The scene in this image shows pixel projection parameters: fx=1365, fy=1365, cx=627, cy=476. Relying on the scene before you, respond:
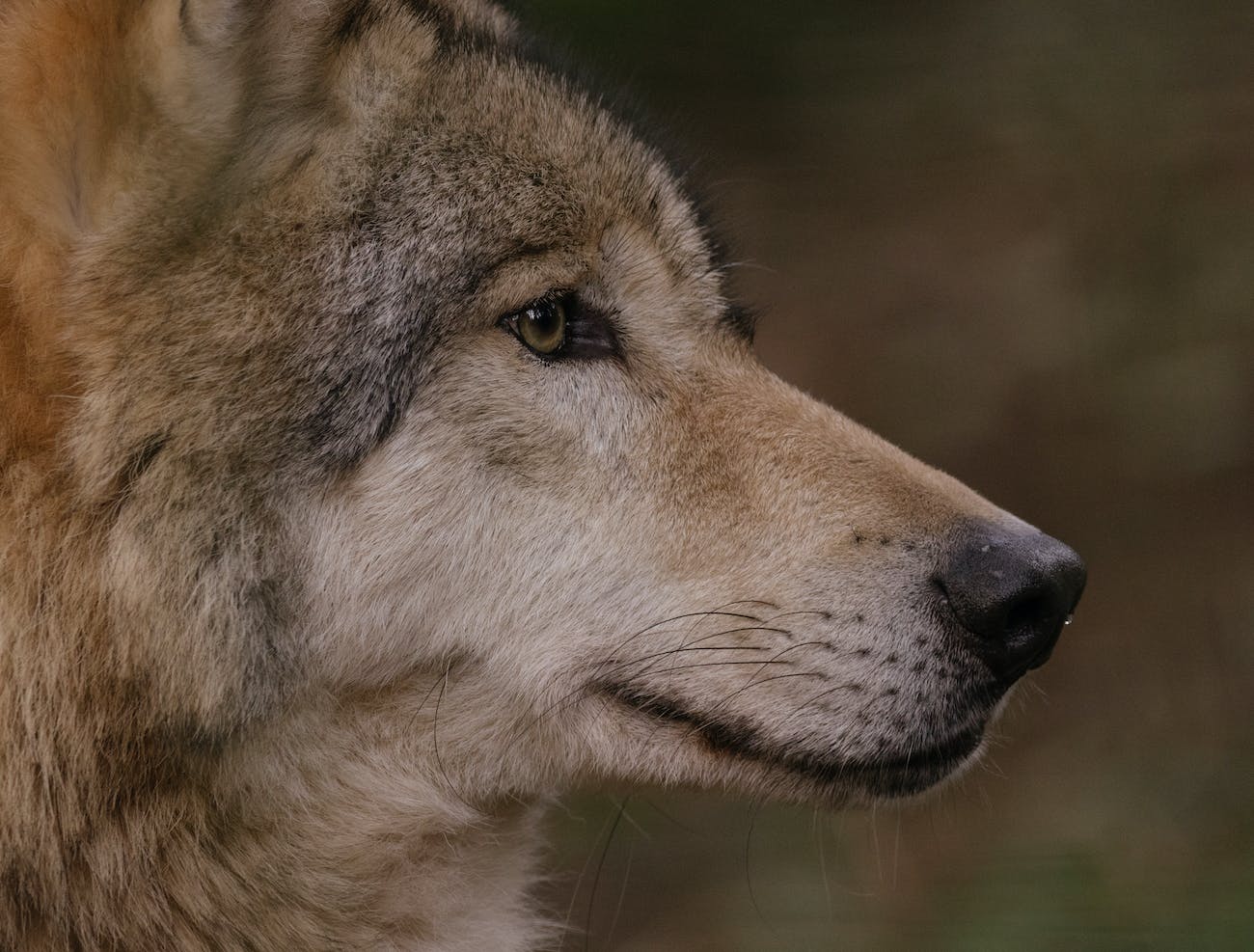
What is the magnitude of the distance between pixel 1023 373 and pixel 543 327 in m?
5.65

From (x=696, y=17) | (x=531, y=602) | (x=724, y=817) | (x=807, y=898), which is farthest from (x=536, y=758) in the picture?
(x=696, y=17)

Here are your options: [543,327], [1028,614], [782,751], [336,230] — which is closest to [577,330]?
[543,327]

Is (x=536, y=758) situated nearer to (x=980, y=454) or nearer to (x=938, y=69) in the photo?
(x=980, y=454)

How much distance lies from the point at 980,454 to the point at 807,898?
3.09m

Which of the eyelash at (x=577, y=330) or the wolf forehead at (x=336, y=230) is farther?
the eyelash at (x=577, y=330)

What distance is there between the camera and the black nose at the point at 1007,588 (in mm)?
2527

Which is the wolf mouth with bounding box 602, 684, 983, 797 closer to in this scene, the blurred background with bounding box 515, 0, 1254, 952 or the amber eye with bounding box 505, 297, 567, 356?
the amber eye with bounding box 505, 297, 567, 356

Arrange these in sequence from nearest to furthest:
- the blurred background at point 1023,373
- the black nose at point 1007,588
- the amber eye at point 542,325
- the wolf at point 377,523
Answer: the wolf at point 377,523 → the black nose at point 1007,588 → the amber eye at point 542,325 → the blurred background at point 1023,373

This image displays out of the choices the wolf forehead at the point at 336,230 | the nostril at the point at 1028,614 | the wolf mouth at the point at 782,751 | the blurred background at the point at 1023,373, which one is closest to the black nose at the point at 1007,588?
the nostril at the point at 1028,614

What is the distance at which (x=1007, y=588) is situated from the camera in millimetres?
2520

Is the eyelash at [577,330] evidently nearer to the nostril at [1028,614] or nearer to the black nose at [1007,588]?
the black nose at [1007,588]

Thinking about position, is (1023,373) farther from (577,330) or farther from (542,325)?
(542,325)

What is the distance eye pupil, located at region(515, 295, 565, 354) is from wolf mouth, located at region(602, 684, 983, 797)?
67 centimetres

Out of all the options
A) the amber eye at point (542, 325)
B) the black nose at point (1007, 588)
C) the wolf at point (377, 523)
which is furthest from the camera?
the amber eye at point (542, 325)
